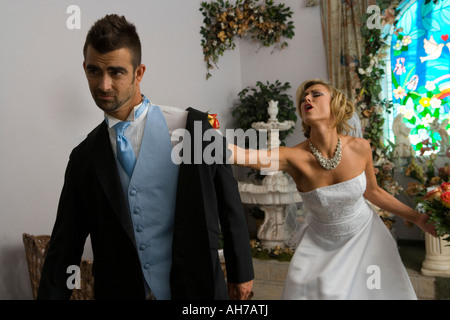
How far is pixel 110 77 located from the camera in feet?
4.28

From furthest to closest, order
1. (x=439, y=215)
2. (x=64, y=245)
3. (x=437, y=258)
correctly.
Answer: (x=437, y=258)
(x=439, y=215)
(x=64, y=245)

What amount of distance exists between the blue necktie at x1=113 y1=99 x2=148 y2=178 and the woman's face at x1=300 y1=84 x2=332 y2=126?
139 cm

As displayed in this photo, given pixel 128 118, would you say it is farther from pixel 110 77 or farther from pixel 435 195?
pixel 435 195

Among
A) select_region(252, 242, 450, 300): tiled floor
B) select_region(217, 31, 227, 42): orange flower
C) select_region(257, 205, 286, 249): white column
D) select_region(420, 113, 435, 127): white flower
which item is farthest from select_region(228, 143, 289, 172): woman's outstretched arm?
select_region(217, 31, 227, 42): orange flower

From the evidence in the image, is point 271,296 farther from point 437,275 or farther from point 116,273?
point 116,273

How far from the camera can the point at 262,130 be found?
6.08m

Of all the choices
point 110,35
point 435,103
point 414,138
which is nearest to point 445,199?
point 110,35

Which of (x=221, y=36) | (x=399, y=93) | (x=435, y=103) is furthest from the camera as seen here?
(x=221, y=36)

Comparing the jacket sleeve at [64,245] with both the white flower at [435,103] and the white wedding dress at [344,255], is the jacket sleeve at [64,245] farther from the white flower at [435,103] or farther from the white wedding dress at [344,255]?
the white flower at [435,103]

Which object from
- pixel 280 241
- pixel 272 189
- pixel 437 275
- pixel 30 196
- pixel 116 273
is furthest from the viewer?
pixel 280 241

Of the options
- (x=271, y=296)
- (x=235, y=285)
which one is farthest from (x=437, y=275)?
(x=235, y=285)

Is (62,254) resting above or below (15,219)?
above

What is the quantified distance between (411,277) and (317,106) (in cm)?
284

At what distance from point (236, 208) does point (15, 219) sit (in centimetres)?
256
